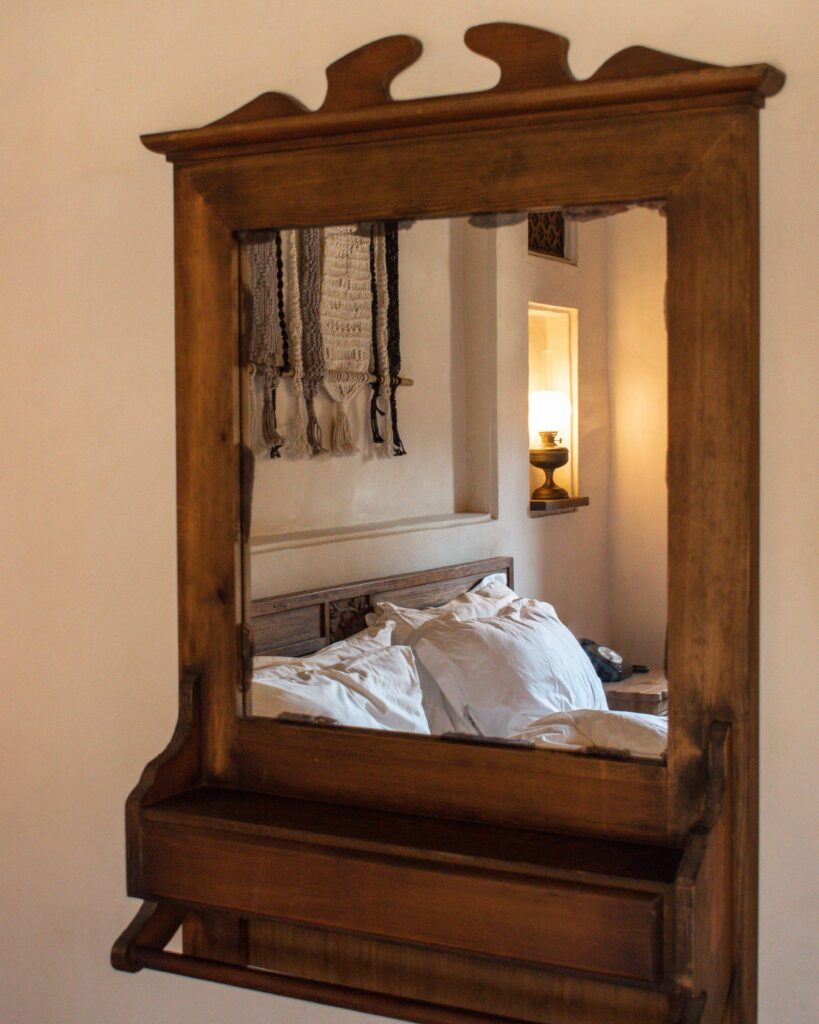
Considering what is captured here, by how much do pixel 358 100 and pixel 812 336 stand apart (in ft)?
2.07

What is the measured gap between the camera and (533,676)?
5.02 feet

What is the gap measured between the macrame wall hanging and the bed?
20cm

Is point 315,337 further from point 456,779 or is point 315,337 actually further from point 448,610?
point 456,779

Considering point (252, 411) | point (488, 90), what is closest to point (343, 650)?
point (252, 411)

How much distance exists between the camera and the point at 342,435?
5.50ft

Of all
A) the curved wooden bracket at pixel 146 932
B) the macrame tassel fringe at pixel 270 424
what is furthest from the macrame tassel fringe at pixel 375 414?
the curved wooden bracket at pixel 146 932

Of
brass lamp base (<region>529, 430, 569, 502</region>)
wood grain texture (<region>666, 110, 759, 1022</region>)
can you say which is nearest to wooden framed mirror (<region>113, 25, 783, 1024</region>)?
wood grain texture (<region>666, 110, 759, 1022</region>)

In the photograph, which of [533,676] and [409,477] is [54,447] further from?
[533,676]

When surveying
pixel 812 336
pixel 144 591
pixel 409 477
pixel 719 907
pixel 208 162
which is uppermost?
pixel 208 162

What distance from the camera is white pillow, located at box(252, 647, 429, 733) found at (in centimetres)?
158

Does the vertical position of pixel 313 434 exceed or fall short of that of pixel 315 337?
it falls short

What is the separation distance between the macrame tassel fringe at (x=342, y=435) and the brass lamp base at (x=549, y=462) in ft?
0.84

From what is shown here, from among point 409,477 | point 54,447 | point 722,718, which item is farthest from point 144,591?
point 722,718

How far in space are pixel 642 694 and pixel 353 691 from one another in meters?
0.38
